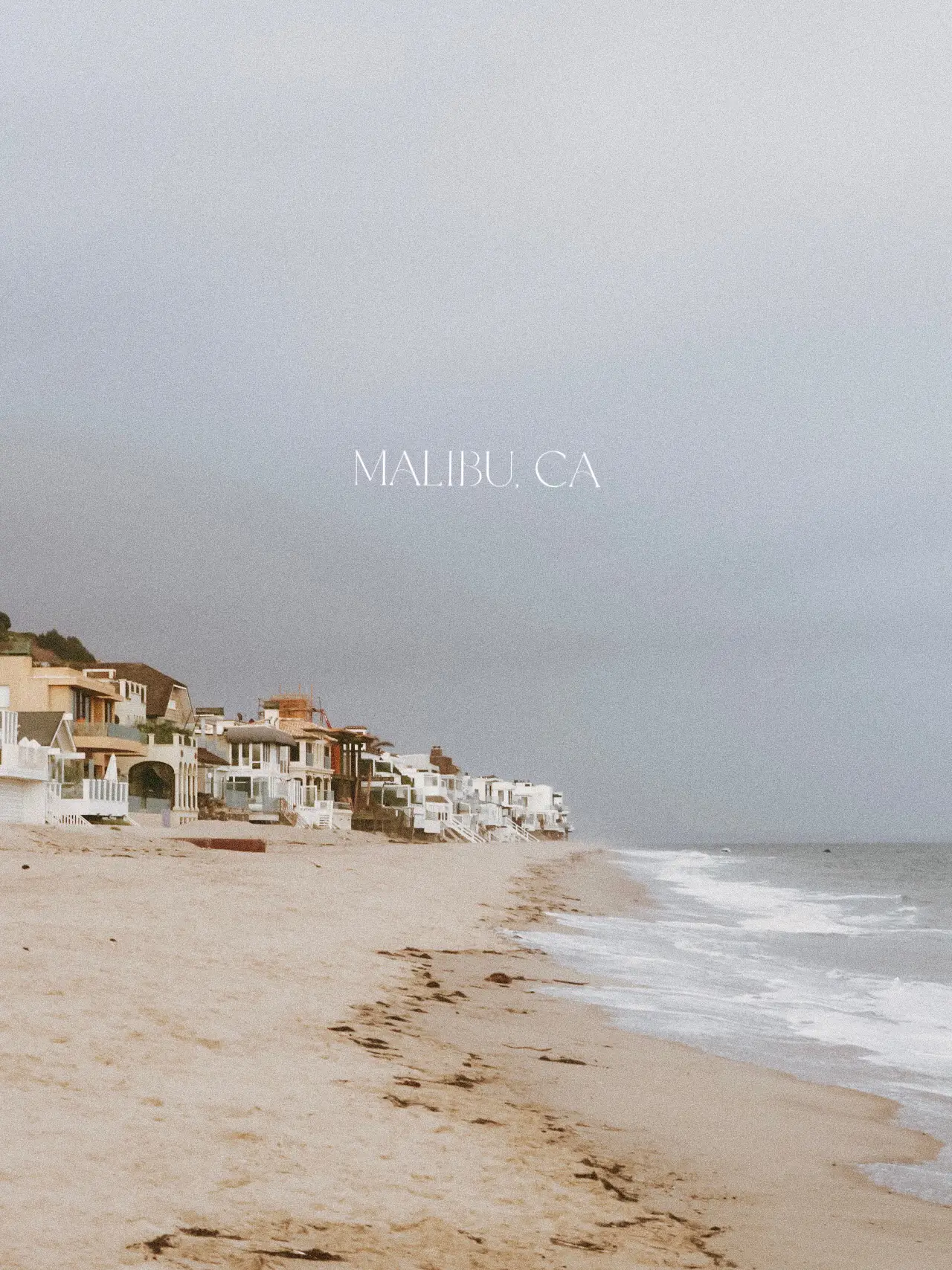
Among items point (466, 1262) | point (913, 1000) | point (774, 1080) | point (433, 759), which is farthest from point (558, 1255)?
point (433, 759)

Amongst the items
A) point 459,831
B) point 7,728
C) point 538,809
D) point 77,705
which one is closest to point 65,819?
point 7,728

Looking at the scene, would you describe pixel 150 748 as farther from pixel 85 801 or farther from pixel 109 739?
pixel 85 801

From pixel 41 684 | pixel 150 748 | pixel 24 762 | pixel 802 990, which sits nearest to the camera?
pixel 802 990

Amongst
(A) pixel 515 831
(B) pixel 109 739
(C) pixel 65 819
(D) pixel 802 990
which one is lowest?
(A) pixel 515 831

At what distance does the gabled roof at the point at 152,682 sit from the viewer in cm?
7162

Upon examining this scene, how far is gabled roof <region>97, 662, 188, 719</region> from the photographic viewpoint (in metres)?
71.6

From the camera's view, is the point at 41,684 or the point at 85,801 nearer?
the point at 85,801

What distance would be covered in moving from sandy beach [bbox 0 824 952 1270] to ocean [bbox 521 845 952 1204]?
24.9 inches

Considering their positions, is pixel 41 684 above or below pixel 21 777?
above

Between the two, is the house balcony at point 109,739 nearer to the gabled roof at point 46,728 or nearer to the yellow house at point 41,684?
the yellow house at point 41,684

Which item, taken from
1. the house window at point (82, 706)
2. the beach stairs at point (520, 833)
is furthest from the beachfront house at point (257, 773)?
the beach stairs at point (520, 833)

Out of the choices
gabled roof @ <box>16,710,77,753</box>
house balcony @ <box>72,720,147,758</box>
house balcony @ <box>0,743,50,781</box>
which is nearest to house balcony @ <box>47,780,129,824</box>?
house balcony @ <box>0,743,50,781</box>

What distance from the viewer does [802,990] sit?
658 inches

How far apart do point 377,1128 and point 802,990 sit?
11.2 meters
